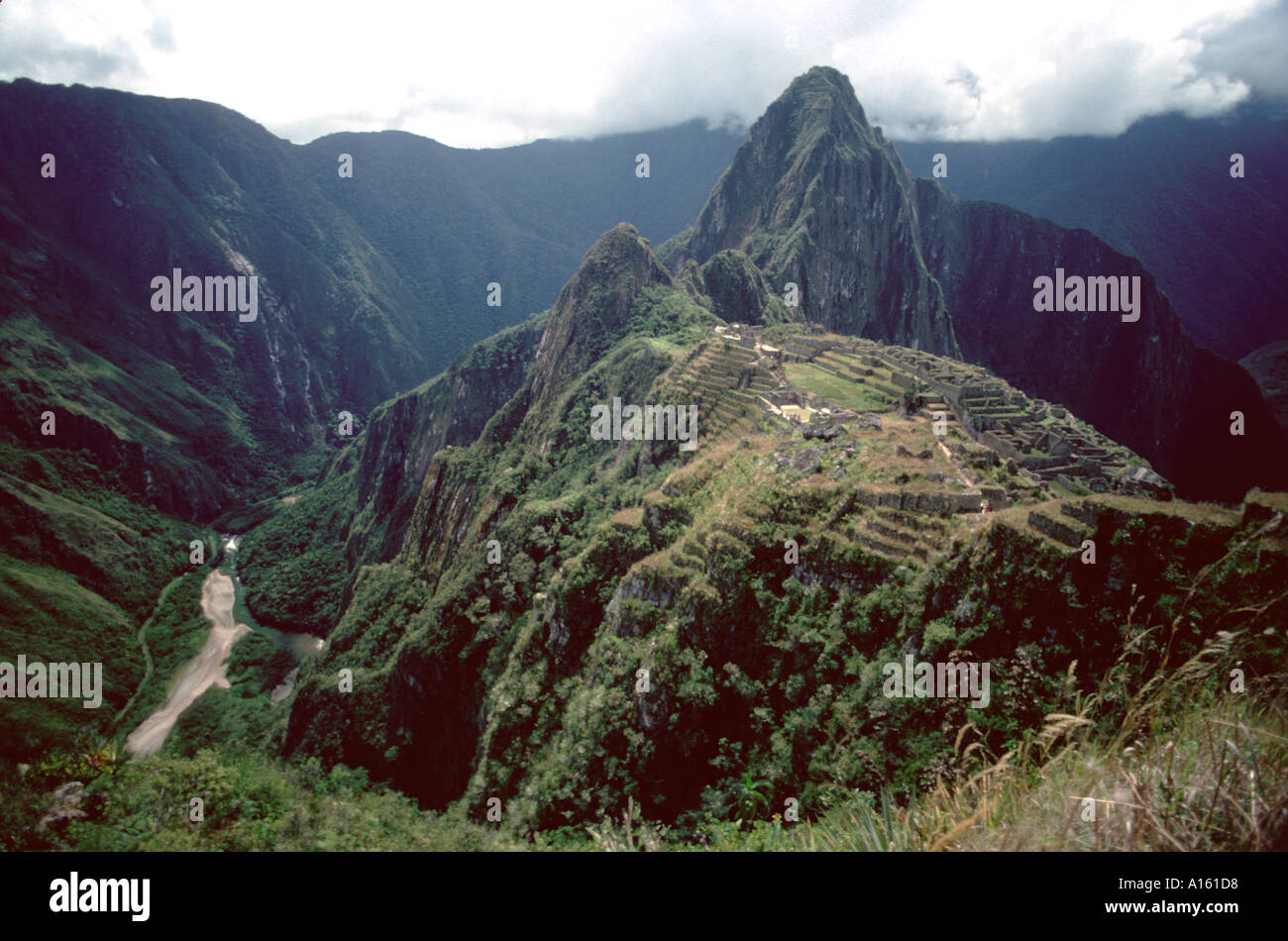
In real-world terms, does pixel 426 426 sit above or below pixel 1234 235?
below

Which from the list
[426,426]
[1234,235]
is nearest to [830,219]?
[426,426]

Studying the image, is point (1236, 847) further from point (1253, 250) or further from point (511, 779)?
point (1253, 250)

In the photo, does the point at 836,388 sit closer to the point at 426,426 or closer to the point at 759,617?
the point at 759,617

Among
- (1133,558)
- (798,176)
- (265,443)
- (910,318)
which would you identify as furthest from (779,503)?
(265,443)

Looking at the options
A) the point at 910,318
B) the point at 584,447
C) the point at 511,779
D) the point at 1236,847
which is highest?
the point at 910,318

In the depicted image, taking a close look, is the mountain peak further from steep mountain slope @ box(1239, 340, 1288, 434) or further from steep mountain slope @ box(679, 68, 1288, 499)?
steep mountain slope @ box(1239, 340, 1288, 434)

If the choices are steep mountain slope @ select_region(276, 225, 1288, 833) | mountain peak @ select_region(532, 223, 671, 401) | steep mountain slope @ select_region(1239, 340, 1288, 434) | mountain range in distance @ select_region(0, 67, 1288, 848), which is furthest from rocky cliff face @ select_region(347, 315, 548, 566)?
steep mountain slope @ select_region(1239, 340, 1288, 434)
